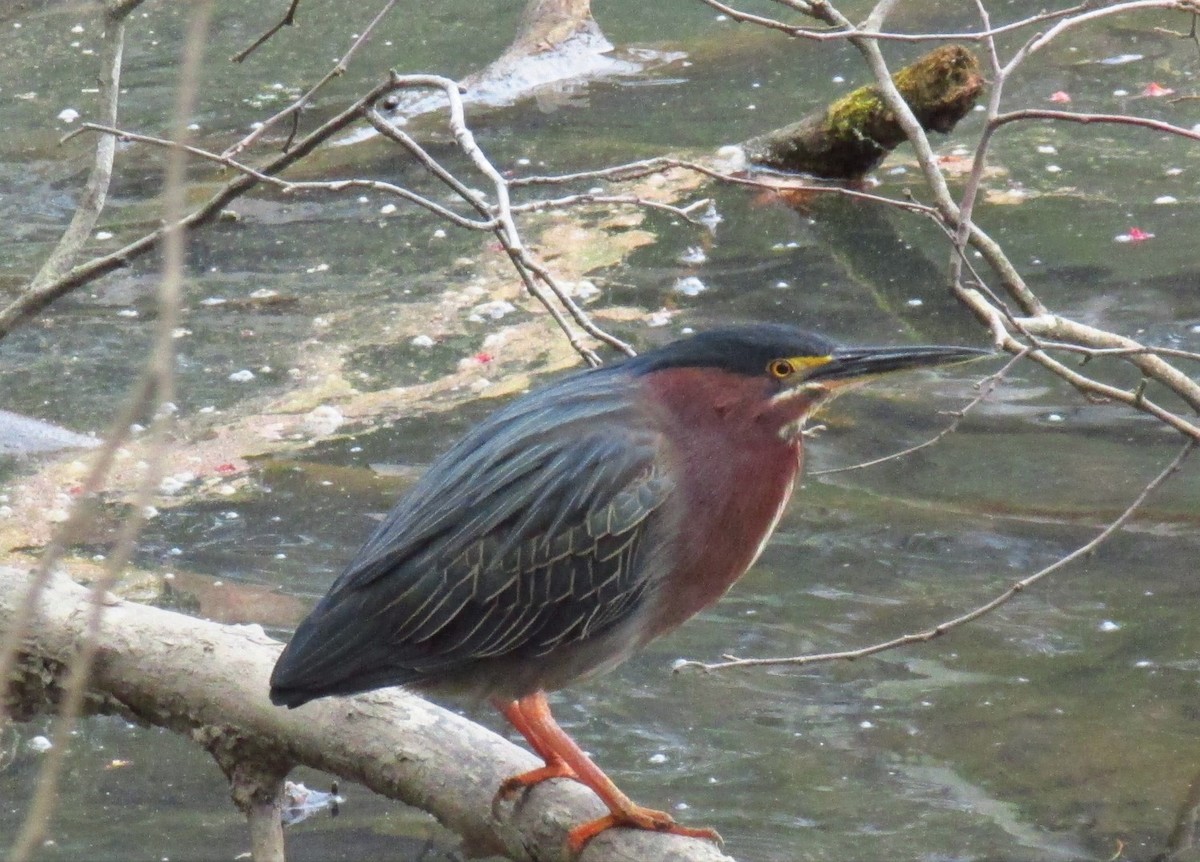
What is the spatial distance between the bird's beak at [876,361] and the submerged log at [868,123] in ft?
17.4

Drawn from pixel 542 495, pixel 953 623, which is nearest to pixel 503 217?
pixel 542 495

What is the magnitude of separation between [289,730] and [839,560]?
9.13 ft

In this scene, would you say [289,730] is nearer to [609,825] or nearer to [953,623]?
[609,825]

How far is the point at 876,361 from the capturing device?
99.0 inches

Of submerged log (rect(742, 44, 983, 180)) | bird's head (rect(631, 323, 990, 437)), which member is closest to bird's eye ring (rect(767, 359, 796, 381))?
bird's head (rect(631, 323, 990, 437))

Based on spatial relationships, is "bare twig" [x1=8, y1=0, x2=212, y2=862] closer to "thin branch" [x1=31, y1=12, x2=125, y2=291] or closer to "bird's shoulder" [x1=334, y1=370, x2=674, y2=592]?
"bird's shoulder" [x1=334, y1=370, x2=674, y2=592]

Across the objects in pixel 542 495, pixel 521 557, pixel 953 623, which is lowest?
pixel 953 623

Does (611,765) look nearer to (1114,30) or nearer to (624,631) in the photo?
(624,631)

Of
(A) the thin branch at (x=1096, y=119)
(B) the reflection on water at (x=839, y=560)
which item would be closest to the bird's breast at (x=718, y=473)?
(A) the thin branch at (x=1096, y=119)

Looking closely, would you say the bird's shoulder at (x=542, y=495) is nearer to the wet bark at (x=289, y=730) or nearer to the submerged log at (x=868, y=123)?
the wet bark at (x=289, y=730)

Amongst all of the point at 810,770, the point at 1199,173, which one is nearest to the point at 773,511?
the point at 810,770

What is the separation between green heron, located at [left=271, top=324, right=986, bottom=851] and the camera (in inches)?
104

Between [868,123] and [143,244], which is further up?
[143,244]

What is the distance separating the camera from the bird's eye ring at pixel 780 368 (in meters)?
2.58
